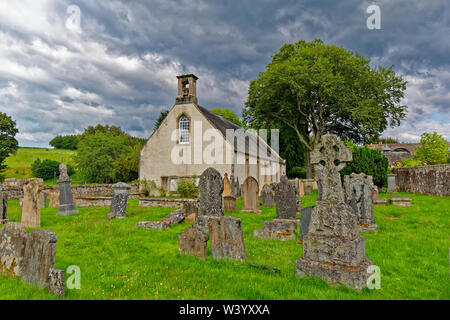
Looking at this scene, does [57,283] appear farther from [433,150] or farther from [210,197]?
[433,150]

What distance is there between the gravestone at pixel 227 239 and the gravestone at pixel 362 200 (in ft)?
16.4

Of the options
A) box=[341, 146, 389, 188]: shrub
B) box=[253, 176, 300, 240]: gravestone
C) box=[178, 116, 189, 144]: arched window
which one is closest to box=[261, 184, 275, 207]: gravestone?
box=[253, 176, 300, 240]: gravestone

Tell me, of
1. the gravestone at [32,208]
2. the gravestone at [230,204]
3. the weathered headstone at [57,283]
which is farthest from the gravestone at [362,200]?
the gravestone at [32,208]

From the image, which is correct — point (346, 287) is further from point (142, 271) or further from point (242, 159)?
point (242, 159)

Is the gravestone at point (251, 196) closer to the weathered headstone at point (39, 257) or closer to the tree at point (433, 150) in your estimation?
the weathered headstone at point (39, 257)

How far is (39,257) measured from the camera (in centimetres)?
424

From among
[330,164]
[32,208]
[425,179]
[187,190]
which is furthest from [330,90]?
[32,208]

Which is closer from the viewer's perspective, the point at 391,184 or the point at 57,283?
the point at 57,283

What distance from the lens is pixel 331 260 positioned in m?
4.48

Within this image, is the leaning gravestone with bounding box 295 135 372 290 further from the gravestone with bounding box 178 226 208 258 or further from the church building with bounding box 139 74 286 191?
the church building with bounding box 139 74 286 191

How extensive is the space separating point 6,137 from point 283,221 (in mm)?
34287

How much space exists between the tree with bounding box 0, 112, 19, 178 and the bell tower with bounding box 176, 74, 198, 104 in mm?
21457

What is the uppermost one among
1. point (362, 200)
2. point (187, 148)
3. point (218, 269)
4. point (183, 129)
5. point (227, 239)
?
point (183, 129)

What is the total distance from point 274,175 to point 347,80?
1258cm
